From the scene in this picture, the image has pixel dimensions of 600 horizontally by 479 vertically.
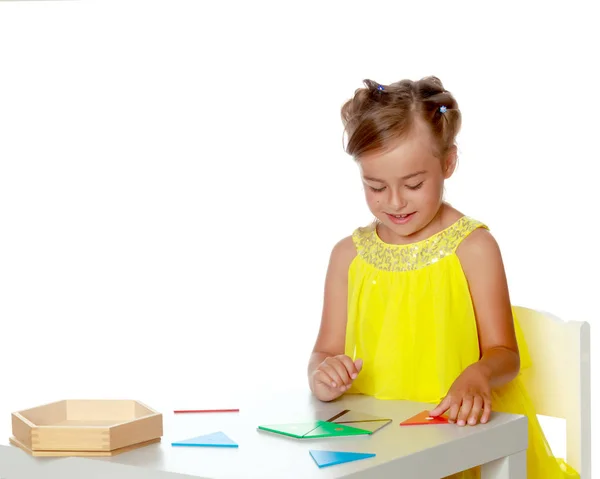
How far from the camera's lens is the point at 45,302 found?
3.16 meters

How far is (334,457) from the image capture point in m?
1.12

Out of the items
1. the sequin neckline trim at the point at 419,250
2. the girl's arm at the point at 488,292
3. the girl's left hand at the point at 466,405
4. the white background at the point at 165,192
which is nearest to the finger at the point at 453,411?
the girl's left hand at the point at 466,405

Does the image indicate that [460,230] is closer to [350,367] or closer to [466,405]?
[350,367]

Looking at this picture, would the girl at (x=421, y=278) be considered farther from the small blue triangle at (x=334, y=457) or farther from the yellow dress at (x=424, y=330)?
the small blue triangle at (x=334, y=457)

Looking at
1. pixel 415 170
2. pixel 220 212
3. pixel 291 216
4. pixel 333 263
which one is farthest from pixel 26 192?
pixel 415 170

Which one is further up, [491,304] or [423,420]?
[491,304]

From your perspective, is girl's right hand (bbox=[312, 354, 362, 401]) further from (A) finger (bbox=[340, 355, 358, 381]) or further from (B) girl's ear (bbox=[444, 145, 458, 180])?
(B) girl's ear (bbox=[444, 145, 458, 180])

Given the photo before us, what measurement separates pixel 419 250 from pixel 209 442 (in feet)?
2.21

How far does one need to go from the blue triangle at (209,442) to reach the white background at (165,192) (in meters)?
1.86

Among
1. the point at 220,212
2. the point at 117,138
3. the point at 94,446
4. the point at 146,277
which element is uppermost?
the point at 117,138

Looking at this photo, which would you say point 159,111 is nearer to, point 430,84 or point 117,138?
point 117,138

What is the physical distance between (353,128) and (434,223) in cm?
23

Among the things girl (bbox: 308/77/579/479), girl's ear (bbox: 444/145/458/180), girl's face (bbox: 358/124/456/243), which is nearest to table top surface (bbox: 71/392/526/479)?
girl (bbox: 308/77/579/479)

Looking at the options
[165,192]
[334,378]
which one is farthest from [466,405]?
[165,192]
